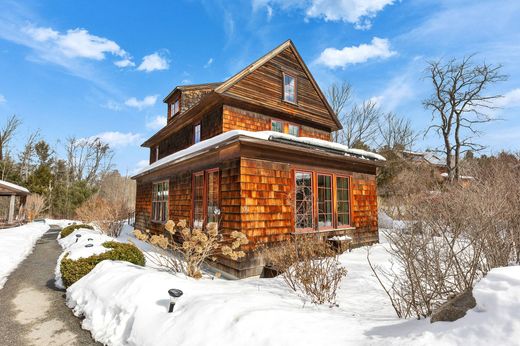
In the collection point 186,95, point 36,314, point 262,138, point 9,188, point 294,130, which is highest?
point 186,95

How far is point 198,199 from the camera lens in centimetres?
970

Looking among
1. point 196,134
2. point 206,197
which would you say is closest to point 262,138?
point 206,197

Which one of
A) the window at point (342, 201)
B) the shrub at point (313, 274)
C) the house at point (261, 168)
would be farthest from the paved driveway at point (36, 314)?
the window at point (342, 201)

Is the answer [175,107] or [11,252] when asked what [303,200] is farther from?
[11,252]

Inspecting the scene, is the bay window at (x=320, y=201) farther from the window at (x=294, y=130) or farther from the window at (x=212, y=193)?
the window at (x=294, y=130)

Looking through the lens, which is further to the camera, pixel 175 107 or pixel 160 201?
pixel 175 107

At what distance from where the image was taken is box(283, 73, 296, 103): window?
13.0 meters

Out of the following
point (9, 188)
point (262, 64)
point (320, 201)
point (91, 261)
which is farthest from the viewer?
point (9, 188)

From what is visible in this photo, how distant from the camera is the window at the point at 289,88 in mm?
13047

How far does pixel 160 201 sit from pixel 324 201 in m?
7.74

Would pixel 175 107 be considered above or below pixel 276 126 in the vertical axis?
above

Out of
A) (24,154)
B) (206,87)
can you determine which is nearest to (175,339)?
(206,87)

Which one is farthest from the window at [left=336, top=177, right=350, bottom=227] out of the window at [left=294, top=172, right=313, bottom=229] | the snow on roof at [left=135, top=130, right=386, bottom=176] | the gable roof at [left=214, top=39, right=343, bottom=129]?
the gable roof at [left=214, top=39, right=343, bottom=129]

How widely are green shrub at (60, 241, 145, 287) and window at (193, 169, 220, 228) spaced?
7.90ft
